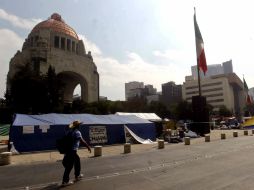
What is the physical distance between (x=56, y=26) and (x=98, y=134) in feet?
232

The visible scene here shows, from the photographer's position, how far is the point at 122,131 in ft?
87.8

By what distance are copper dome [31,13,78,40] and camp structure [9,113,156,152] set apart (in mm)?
65271

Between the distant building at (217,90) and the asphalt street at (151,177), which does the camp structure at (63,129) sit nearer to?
the asphalt street at (151,177)

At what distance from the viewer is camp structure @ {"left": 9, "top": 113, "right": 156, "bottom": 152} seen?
20.2 m

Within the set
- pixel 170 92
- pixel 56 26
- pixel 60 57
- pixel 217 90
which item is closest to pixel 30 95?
pixel 60 57

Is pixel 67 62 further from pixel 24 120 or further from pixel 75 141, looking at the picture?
pixel 75 141

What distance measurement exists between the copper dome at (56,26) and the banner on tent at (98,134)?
6738 centimetres

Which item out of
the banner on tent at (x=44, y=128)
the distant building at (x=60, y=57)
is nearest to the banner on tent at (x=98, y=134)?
the banner on tent at (x=44, y=128)

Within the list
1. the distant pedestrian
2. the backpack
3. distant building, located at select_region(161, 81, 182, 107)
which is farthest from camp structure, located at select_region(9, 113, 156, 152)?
distant building, located at select_region(161, 81, 182, 107)

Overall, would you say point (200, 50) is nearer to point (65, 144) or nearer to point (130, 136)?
point (130, 136)

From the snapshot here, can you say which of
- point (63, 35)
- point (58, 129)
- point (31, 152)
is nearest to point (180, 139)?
point (58, 129)

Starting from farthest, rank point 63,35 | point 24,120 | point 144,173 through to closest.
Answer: point 63,35, point 24,120, point 144,173

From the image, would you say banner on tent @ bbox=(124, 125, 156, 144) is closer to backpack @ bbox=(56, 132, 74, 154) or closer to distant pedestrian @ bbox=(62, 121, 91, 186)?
distant pedestrian @ bbox=(62, 121, 91, 186)

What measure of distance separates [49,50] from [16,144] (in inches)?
2466
